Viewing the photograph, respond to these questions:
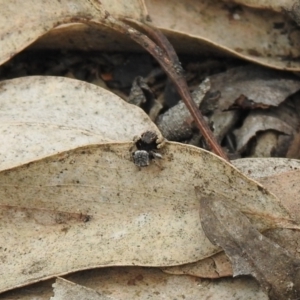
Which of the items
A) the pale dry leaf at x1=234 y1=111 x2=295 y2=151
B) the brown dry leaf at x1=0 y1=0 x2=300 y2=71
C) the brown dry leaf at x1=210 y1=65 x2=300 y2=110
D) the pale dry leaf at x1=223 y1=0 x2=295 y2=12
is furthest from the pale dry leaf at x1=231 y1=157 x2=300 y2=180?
the pale dry leaf at x1=223 y1=0 x2=295 y2=12

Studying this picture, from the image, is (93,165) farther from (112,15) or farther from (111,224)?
(112,15)

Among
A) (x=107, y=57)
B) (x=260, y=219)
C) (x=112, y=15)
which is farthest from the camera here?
(x=107, y=57)

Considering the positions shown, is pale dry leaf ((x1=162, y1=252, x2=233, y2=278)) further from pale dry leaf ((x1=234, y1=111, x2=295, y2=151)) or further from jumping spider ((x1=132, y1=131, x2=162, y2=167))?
pale dry leaf ((x1=234, y1=111, x2=295, y2=151))

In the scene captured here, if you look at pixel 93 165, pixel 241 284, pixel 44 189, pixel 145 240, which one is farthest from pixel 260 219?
pixel 44 189

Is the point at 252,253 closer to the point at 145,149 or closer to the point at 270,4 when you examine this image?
the point at 145,149

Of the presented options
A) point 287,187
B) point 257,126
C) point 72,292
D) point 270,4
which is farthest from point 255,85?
point 72,292

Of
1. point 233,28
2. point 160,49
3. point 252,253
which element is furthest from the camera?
point 233,28
